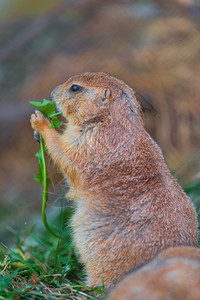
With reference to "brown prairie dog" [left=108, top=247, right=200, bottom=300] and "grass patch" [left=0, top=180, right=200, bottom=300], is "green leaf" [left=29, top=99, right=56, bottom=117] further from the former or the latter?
"brown prairie dog" [left=108, top=247, right=200, bottom=300]

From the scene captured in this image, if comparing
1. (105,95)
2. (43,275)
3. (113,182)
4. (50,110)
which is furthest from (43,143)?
(43,275)

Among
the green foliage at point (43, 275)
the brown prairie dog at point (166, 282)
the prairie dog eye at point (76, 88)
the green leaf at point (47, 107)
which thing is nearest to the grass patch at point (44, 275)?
the green foliage at point (43, 275)

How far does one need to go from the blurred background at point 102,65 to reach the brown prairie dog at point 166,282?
443 centimetres

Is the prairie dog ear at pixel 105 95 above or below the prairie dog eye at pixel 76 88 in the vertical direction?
below

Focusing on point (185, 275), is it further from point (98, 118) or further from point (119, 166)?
point (98, 118)

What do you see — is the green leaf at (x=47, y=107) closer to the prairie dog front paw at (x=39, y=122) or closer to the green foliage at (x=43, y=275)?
the prairie dog front paw at (x=39, y=122)

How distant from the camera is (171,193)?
350 centimetres

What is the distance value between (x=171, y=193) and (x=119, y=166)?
48 centimetres

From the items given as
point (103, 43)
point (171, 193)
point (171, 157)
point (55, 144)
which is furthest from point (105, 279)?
point (103, 43)

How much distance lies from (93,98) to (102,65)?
442cm

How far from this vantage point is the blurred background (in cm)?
753

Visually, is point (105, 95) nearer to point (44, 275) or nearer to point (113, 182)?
point (113, 182)

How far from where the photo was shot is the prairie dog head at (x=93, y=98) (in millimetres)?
3793

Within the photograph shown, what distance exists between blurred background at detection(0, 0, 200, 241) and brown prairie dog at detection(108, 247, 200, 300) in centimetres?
443
